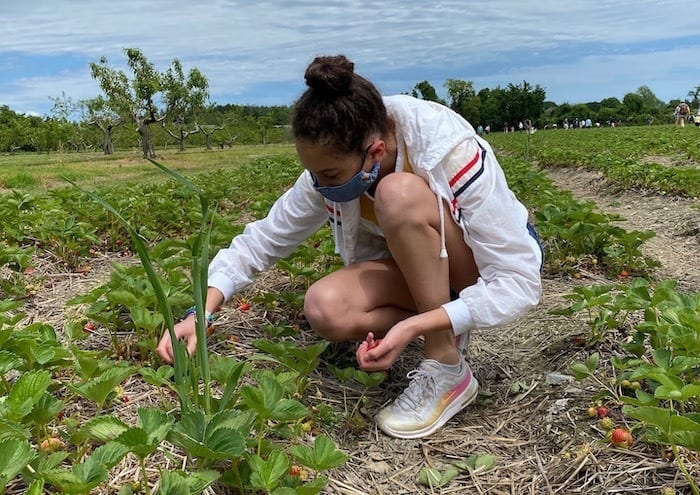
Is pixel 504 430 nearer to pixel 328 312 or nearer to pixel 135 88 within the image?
pixel 328 312

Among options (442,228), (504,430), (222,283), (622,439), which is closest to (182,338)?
(222,283)

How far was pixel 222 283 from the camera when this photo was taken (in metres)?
2.24

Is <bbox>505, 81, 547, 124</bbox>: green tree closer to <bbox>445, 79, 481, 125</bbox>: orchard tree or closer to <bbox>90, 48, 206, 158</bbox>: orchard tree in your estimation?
<bbox>445, 79, 481, 125</bbox>: orchard tree

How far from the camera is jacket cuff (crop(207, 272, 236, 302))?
2229 mm

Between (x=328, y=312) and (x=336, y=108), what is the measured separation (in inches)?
28.2

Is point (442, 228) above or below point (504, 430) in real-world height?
above

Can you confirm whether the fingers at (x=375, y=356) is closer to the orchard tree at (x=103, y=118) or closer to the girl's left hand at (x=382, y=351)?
the girl's left hand at (x=382, y=351)

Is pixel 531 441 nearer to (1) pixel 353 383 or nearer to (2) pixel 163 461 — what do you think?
(1) pixel 353 383

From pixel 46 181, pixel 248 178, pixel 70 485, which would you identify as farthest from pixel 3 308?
pixel 46 181

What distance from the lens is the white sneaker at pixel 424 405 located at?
2100 millimetres

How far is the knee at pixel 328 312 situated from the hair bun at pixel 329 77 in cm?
70

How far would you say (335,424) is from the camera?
210 cm

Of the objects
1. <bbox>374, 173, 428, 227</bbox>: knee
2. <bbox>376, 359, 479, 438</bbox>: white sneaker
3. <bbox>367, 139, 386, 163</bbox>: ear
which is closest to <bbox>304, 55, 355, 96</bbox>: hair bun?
<bbox>367, 139, 386, 163</bbox>: ear

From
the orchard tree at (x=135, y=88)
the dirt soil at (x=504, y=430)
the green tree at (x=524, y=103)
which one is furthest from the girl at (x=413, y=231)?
the green tree at (x=524, y=103)
